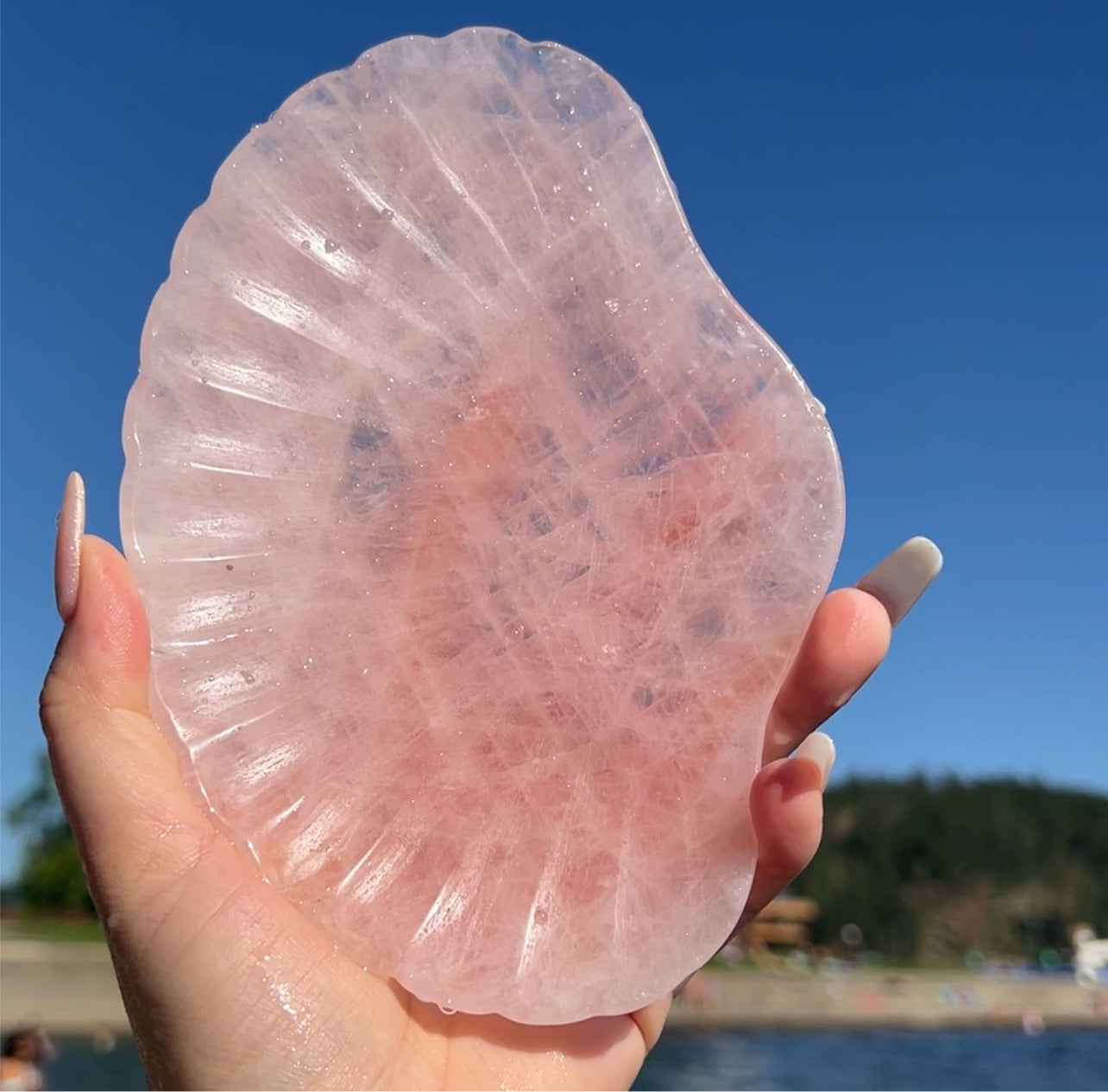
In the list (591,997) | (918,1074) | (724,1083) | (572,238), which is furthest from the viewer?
(918,1074)

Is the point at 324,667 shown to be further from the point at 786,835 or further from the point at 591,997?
the point at 786,835

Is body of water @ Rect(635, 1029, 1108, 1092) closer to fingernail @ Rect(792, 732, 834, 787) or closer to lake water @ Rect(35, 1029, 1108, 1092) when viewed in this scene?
lake water @ Rect(35, 1029, 1108, 1092)

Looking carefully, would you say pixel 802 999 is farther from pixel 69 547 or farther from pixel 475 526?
pixel 69 547

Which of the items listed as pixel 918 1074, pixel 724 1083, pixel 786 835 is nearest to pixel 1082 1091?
pixel 918 1074

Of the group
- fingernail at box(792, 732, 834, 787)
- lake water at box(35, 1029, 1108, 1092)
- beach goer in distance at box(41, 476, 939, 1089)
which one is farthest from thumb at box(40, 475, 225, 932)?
lake water at box(35, 1029, 1108, 1092)

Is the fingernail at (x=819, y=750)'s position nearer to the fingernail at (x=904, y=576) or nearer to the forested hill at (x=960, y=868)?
the fingernail at (x=904, y=576)

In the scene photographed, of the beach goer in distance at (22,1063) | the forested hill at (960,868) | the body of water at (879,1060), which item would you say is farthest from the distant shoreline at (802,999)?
the beach goer in distance at (22,1063)

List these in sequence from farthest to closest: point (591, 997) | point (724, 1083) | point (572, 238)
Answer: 1. point (724, 1083)
2. point (572, 238)
3. point (591, 997)
